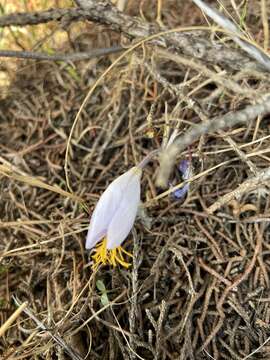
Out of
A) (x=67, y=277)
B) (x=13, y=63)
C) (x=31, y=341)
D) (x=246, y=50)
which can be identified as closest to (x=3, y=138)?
(x=13, y=63)

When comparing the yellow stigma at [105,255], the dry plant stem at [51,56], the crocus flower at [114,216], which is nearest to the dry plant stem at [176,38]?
the dry plant stem at [51,56]

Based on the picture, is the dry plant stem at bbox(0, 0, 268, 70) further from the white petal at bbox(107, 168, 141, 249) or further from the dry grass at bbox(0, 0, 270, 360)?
the white petal at bbox(107, 168, 141, 249)

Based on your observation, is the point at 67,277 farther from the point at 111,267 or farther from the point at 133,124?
the point at 133,124

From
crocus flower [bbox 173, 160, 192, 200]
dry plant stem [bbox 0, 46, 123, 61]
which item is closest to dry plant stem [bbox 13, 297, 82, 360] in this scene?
crocus flower [bbox 173, 160, 192, 200]

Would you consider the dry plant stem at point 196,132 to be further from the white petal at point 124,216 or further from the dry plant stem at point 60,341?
the dry plant stem at point 60,341

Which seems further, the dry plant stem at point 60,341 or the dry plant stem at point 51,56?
the dry plant stem at point 51,56

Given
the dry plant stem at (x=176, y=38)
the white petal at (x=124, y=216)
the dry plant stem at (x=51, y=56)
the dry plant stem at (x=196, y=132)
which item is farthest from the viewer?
the dry plant stem at (x=51, y=56)
